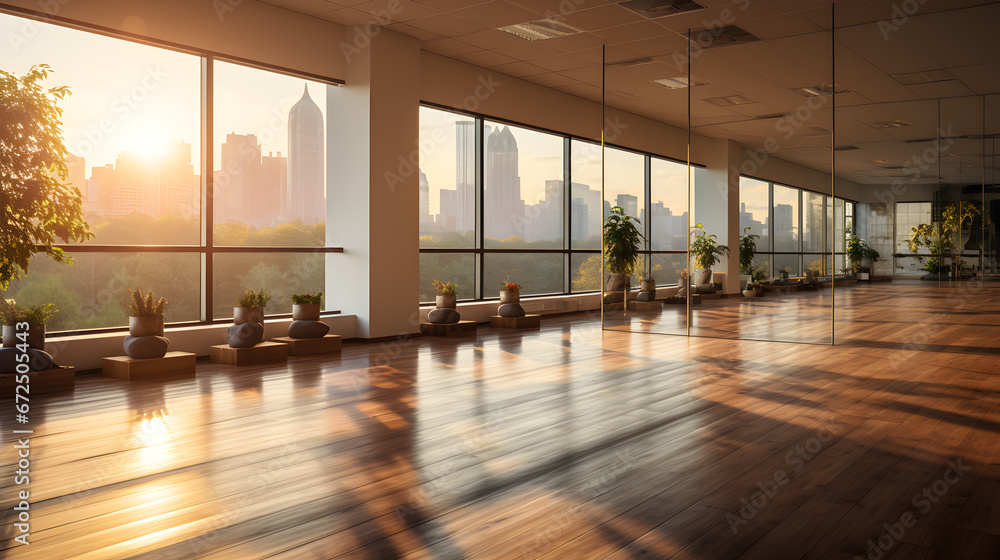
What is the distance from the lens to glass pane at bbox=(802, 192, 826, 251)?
516 inches

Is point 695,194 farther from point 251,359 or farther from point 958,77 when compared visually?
point 251,359

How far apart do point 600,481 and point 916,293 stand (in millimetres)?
15092

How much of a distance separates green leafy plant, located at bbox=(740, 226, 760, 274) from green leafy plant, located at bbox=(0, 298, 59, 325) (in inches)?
487

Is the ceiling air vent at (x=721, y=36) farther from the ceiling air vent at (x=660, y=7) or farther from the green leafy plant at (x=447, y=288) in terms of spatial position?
the green leafy plant at (x=447, y=288)

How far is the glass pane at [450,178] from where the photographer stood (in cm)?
913

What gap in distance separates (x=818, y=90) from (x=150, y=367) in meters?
9.34

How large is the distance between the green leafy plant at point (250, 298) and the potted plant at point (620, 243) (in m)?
5.48

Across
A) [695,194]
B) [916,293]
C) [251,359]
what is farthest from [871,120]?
[251,359]

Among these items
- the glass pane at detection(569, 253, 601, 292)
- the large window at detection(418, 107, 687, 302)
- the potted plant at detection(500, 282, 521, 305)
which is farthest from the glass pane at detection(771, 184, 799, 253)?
the potted plant at detection(500, 282, 521, 305)

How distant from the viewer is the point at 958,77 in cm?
934

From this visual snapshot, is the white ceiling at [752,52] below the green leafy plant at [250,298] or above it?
above

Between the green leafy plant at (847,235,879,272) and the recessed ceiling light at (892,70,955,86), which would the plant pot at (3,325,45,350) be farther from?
the green leafy plant at (847,235,879,272)

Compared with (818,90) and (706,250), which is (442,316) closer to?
(818,90)

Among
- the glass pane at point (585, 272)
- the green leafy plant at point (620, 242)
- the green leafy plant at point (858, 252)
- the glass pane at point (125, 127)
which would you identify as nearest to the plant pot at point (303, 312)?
the glass pane at point (125, 127)
